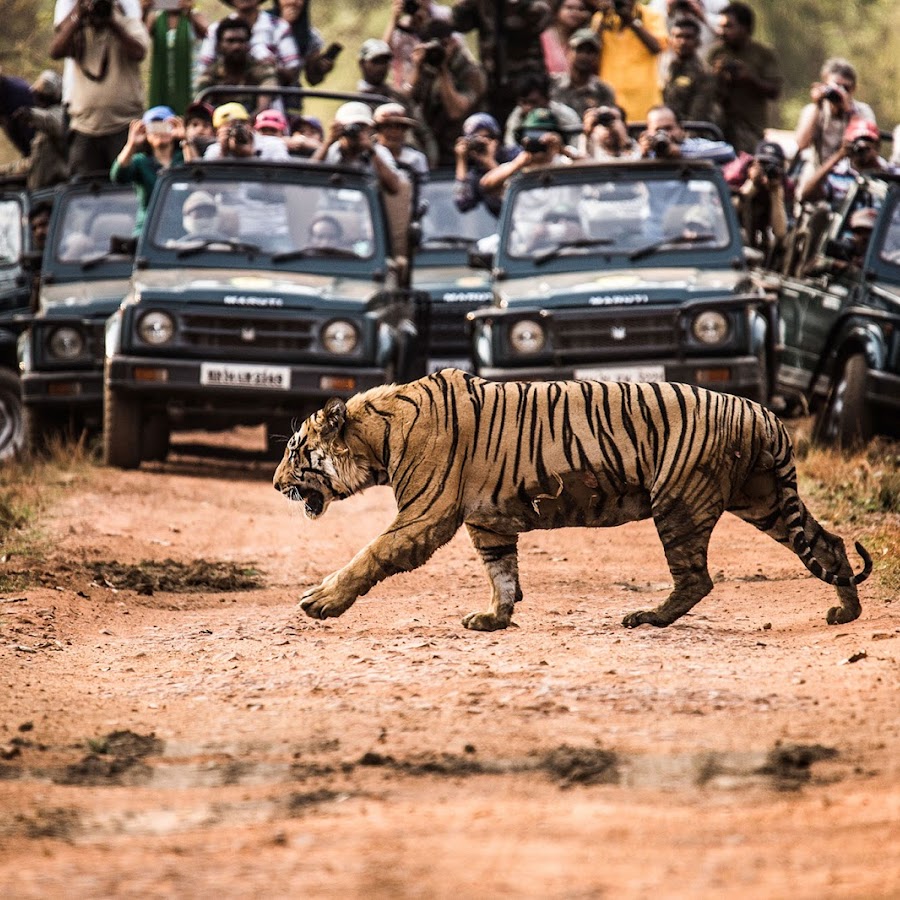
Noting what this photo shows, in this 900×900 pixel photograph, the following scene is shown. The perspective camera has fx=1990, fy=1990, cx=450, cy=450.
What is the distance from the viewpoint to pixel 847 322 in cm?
1251

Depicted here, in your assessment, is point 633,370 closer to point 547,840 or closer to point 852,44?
point 547,840

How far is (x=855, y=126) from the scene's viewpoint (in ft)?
48.0

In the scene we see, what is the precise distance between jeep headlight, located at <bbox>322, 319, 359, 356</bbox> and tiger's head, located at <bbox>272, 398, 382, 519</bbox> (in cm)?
515

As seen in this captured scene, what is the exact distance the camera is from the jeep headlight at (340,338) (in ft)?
40.4

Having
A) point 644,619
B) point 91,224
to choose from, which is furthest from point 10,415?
point 644,619

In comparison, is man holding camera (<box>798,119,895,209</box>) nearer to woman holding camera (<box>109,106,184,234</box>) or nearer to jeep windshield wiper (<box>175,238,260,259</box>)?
jeep windshield wiper (<box>175,238,260,259</box>)

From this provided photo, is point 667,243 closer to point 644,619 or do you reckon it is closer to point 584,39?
point 584,39

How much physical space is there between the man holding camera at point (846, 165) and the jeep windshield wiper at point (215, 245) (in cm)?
410

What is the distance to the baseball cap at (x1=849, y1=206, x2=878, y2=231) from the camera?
42.3 ft

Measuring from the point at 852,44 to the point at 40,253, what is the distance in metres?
23.6

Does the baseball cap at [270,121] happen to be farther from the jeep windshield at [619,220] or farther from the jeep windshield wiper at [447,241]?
the jeep windshield at [619,220]

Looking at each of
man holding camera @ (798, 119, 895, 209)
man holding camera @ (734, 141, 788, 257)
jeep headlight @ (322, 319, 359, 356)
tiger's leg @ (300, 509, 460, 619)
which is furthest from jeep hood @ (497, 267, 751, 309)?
tiger's leg @ (300, 509, 460, 619)

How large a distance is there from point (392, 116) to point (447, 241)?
0.99 meters

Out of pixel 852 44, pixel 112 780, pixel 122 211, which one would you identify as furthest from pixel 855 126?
pixel 852 44
